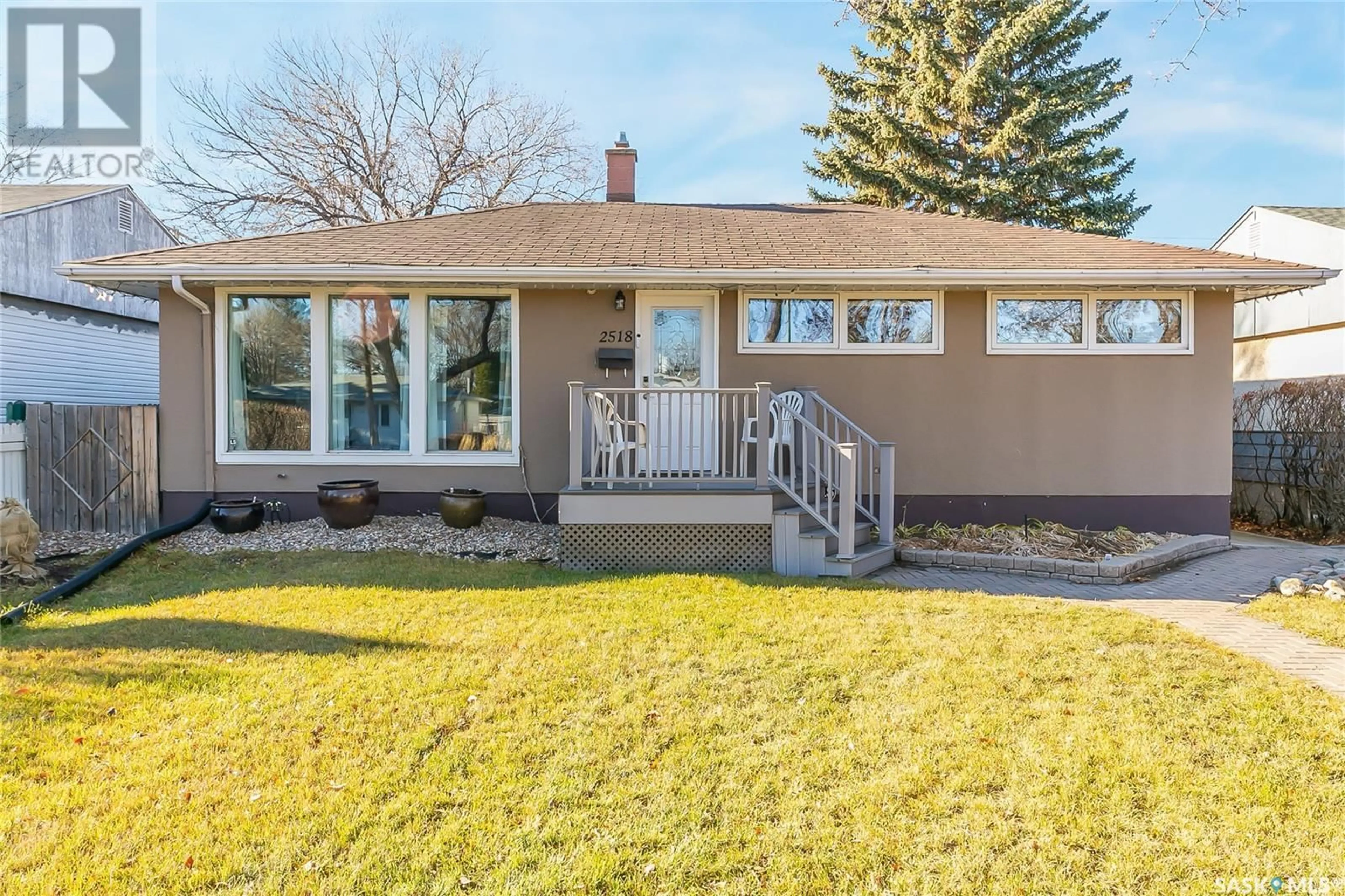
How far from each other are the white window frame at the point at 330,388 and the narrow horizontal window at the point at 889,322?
3.51 meters

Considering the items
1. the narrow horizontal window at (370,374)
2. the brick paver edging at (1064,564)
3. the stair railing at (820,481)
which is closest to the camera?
the stair railing at (820,481)

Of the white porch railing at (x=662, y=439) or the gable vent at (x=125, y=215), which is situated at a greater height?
the gable vent at (x=125, y=215)

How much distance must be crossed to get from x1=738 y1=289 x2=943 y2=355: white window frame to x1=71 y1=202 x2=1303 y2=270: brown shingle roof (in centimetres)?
36

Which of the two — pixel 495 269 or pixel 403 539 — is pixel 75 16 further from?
pixel 403 539

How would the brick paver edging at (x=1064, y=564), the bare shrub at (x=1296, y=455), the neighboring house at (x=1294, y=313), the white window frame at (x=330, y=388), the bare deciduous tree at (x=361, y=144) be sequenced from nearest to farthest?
the brick paver edging at (x=1064, y=564)
the white window frame at (x=330, y=388)
the bare shrub at (x=1296, y=455)
the neighboring house at (x=1294, y=313)
the bare deciduous tree at (x=361, y=144)

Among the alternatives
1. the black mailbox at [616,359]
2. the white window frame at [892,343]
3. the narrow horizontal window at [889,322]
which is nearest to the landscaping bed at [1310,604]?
the white window frame at [892,343]

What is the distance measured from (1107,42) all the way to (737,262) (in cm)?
1303

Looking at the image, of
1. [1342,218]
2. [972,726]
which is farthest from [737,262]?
[1342,218]

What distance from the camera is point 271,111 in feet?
53.7

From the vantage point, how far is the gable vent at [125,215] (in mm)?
13945

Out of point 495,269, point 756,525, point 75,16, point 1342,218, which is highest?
point 75,16

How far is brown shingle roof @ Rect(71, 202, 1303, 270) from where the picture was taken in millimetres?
6723

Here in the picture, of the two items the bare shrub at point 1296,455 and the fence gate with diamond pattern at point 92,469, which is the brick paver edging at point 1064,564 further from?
the fence gate with diamond pattern at point 92,469

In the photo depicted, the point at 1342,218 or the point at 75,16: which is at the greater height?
the point at 75,16
